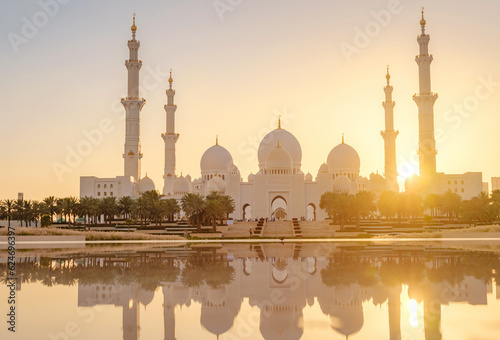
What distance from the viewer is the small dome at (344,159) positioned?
70.8m

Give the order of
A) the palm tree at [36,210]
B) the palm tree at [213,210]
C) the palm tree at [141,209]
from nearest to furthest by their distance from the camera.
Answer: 1. the palm tree at [213,210]
2. the palm tree at [141,209]
3. the palm tree at [36,210]

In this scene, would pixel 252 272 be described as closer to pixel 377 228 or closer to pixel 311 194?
pixel 377 228

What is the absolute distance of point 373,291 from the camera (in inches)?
455

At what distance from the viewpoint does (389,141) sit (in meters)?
71.7

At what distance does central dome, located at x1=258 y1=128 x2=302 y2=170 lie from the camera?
2726 inches

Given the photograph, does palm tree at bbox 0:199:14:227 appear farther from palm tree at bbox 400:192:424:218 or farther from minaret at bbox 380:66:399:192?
minaret at bbox 380:66:399:192

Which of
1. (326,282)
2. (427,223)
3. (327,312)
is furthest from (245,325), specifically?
(427,223)

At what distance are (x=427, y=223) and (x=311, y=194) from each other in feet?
51.0

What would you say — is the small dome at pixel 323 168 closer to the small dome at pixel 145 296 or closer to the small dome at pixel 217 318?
the small dome at pixel 145 296

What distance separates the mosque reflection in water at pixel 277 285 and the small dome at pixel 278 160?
141ft

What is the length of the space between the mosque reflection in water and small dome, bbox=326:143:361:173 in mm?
51581

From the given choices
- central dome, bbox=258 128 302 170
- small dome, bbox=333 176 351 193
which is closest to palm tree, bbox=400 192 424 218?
small dome, bbox=333 176 351 193

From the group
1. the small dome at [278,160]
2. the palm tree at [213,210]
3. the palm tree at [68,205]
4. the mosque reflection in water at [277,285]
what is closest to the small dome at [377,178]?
the small dome at [278,160]

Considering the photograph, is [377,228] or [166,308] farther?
[377,228]
